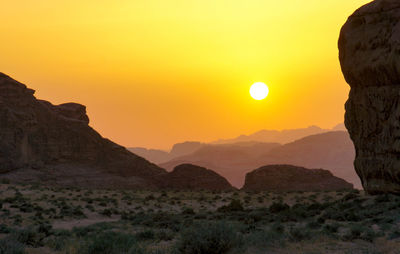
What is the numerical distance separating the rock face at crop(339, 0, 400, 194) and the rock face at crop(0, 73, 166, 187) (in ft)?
174

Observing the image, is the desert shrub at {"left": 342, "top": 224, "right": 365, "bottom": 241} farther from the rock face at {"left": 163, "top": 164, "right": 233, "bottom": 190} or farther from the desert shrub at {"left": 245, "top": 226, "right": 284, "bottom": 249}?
the rock face at {"left": 163, "top": 164, "right": 233, "bottom": 190}

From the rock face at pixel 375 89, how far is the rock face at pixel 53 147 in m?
53.0

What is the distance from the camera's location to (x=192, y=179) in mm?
73812

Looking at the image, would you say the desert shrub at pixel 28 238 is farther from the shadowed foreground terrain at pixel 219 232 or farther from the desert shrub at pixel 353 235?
the desert shrub at pixel 353 235

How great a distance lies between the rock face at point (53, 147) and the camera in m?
69.0

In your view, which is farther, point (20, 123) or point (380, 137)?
point (20, 123)

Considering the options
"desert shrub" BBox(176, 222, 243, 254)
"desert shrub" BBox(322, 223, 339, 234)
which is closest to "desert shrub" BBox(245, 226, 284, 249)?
"desert shrub" BBox(176, 222, 243, 254)

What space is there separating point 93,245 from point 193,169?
63.1m

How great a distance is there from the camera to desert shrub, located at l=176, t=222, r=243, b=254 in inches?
474

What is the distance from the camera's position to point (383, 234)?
1484cm

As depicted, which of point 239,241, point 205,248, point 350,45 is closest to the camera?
point 205,248

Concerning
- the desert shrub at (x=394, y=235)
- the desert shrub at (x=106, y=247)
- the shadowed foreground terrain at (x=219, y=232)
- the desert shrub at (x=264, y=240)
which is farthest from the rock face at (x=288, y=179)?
the desert shrub at (x=106, y=247)

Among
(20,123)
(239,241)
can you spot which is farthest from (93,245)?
(20,123)

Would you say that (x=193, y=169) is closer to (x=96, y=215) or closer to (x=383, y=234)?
(x=96, y=215)
